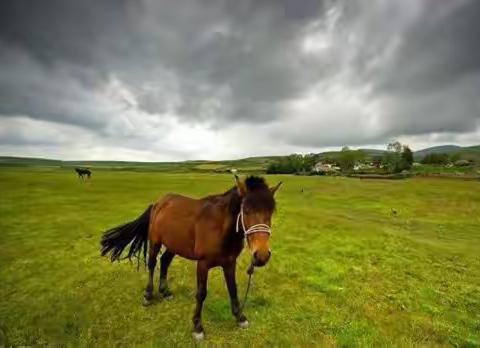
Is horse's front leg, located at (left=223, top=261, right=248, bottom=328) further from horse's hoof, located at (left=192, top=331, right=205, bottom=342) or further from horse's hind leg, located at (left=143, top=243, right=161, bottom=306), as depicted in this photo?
horse's hind leg, located at (left=143, top=243, right=161, bottom=306)

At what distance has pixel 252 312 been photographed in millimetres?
7828

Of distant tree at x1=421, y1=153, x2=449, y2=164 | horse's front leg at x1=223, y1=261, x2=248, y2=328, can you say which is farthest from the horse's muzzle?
distant tree at x1=421, y1=153, x2=449, y2=164

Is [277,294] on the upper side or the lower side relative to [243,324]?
lower

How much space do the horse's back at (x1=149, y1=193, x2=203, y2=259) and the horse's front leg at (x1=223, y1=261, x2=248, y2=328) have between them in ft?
3.55

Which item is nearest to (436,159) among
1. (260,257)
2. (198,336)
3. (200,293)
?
(200,293)

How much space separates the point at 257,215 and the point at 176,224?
3.01m

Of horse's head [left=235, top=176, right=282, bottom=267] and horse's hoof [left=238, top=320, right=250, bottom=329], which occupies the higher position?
horse's head [left=235, top=176, right=282, bottom=267]

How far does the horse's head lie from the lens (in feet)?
16.9

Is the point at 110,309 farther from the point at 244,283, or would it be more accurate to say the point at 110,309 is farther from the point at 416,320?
the point at 416,320

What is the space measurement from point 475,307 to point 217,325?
7.15 meters

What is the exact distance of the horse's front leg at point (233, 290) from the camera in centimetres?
669

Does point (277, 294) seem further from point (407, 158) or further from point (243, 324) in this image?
point (407, 158)

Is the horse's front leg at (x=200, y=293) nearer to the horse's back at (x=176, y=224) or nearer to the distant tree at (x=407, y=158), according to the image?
the horse's back at (x=176, y=224)

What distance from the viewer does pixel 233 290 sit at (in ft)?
22.6
